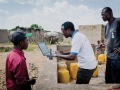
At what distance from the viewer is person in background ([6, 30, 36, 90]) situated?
2.34m

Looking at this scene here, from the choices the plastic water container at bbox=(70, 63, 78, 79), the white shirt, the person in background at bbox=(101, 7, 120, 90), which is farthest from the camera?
the plastic water container at bbox=(70, 63, 78, 79)

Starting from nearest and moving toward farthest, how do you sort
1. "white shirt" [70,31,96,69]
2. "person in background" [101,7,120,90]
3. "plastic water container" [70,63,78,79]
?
"white shirt" [70,31,96,69]
"person in background" [101,7,120,90]
"plastic water container" [70,63,78,79]

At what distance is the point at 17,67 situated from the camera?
7.62 ft

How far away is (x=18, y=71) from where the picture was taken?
233cm

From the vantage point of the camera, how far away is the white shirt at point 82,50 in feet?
9.98

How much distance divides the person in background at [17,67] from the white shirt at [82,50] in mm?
856

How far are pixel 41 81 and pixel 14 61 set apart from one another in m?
0.64

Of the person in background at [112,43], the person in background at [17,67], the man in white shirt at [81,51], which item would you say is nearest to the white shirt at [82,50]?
the man in white shirt at [81,51]

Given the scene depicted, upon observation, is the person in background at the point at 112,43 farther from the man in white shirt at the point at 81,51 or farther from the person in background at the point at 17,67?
the person in background at the point at 17,67

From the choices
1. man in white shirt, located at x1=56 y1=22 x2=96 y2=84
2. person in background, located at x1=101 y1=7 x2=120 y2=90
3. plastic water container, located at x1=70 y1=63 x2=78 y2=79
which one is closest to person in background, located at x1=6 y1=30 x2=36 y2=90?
man in white shirt, located at x1=56 y1=22 x2=96 y2=84

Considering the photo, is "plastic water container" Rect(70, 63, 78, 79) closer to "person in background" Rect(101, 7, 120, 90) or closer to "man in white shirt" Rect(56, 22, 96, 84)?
"person in background" Rect(101, 7, 120, 90)

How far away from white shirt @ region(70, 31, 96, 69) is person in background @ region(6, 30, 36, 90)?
0.86 meters

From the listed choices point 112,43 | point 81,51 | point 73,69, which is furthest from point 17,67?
point 73,69

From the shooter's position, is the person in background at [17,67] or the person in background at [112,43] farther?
the person in background at [112,43]
